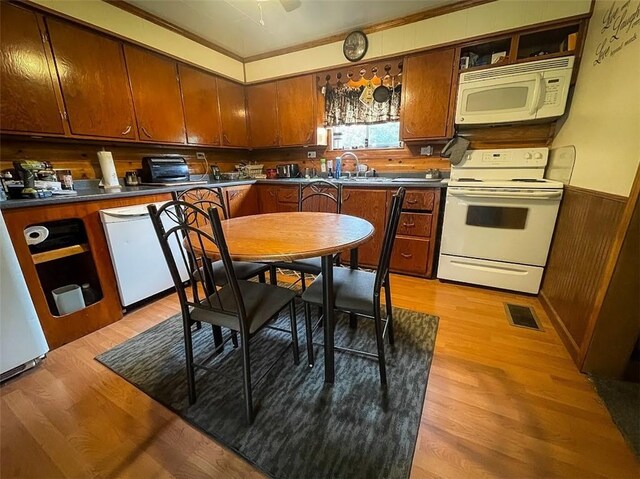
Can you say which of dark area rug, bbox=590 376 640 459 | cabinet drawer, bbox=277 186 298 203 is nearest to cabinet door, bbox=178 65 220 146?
cabinet drawer, bbox=277 186 298 203

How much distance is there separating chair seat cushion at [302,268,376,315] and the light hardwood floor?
0.56 meters

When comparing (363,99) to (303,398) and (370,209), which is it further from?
(303,398)

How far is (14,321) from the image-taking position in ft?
4.70

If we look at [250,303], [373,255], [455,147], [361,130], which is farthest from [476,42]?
[250,303]

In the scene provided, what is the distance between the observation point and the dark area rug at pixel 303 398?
1.05 metres

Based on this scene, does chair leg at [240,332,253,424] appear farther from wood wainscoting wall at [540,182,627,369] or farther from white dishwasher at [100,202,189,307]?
wood wainscoting wall at [540,182,627,369]

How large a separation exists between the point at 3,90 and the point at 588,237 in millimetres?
3692

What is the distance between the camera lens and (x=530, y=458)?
1041 millimetres

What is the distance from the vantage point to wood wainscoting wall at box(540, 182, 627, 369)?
143cm

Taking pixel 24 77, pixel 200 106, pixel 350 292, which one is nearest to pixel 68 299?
pixel 24 77

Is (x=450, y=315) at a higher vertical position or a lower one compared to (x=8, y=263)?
lower

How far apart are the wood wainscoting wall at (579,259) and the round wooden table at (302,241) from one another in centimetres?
124

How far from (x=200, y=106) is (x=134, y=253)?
1810 mm

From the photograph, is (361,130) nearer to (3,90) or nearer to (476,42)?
(476,42)
